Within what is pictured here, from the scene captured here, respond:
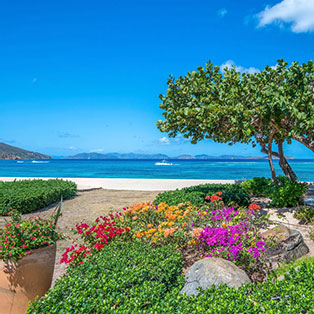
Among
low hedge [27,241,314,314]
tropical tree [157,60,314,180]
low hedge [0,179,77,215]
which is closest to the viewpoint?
low hedge [27,241,314,314]

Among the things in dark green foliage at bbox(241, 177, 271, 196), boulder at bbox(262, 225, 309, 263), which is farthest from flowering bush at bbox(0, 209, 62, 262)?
dark green foliage at bbox(241, 177, 271, 196)

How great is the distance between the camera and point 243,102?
7754 mm

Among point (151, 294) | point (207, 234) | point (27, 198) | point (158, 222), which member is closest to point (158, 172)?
point (27, 198)

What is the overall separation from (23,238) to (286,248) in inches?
183

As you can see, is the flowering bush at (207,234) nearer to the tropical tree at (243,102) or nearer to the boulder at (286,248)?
the boulder at (286,248)

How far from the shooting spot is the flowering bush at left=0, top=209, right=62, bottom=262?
345 centimetres

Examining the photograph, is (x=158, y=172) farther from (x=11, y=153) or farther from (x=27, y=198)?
(x=11, y=153)

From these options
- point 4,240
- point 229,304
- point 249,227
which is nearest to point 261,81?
point 249,227

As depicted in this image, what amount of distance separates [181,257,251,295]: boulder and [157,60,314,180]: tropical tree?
3739 millimetres

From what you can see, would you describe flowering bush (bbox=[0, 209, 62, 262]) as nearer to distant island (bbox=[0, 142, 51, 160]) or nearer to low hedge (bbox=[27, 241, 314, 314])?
low hedge (bbox=[27, 241, 314, 314])

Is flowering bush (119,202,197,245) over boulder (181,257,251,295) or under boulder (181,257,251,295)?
over

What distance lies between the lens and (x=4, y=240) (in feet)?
11.7

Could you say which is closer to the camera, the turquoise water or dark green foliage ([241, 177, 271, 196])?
dark green foliage ([241, 177, 271, 196])

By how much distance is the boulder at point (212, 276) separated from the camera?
12.0 feet
